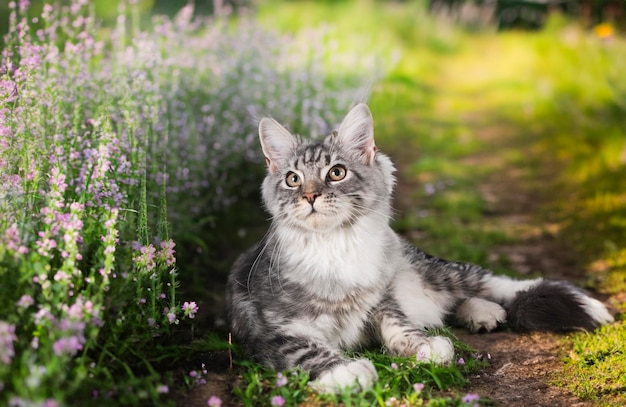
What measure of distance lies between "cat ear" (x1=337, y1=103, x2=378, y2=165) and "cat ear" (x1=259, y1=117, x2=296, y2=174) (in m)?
0.29

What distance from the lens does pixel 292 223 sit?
3330mm

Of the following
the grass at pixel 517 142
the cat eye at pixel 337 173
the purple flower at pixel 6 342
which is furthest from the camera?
the grass at pixel 517 142

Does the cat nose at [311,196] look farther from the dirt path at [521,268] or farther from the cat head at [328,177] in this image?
the dirt path at [521,268]

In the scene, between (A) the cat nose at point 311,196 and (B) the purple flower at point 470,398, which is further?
(A) the cat nose at point 311,196

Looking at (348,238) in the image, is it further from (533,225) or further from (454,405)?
(533,225)

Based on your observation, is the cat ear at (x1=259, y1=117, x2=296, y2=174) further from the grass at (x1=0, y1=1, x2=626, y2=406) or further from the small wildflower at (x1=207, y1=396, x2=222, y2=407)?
the small wildflower at (x1=207, y1=396, x2=222, y2=407)

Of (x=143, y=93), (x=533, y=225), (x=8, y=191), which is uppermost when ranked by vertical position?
Answer: (x=143, y=93)

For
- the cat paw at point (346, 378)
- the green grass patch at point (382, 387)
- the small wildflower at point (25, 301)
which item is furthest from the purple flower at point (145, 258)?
the cat paw at point (346, 378)

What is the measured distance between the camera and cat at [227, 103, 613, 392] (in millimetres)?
3219

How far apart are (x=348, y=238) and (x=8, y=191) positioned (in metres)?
1.57

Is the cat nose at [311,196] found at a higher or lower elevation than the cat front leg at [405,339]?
higher

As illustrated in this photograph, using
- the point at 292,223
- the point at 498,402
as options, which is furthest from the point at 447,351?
the point at 292,223

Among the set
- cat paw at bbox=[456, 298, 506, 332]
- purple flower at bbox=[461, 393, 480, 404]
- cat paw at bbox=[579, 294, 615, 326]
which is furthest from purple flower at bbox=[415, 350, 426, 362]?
cat paw at bbox=[579, 294, 615, 326]

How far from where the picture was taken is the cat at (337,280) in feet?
10.6
